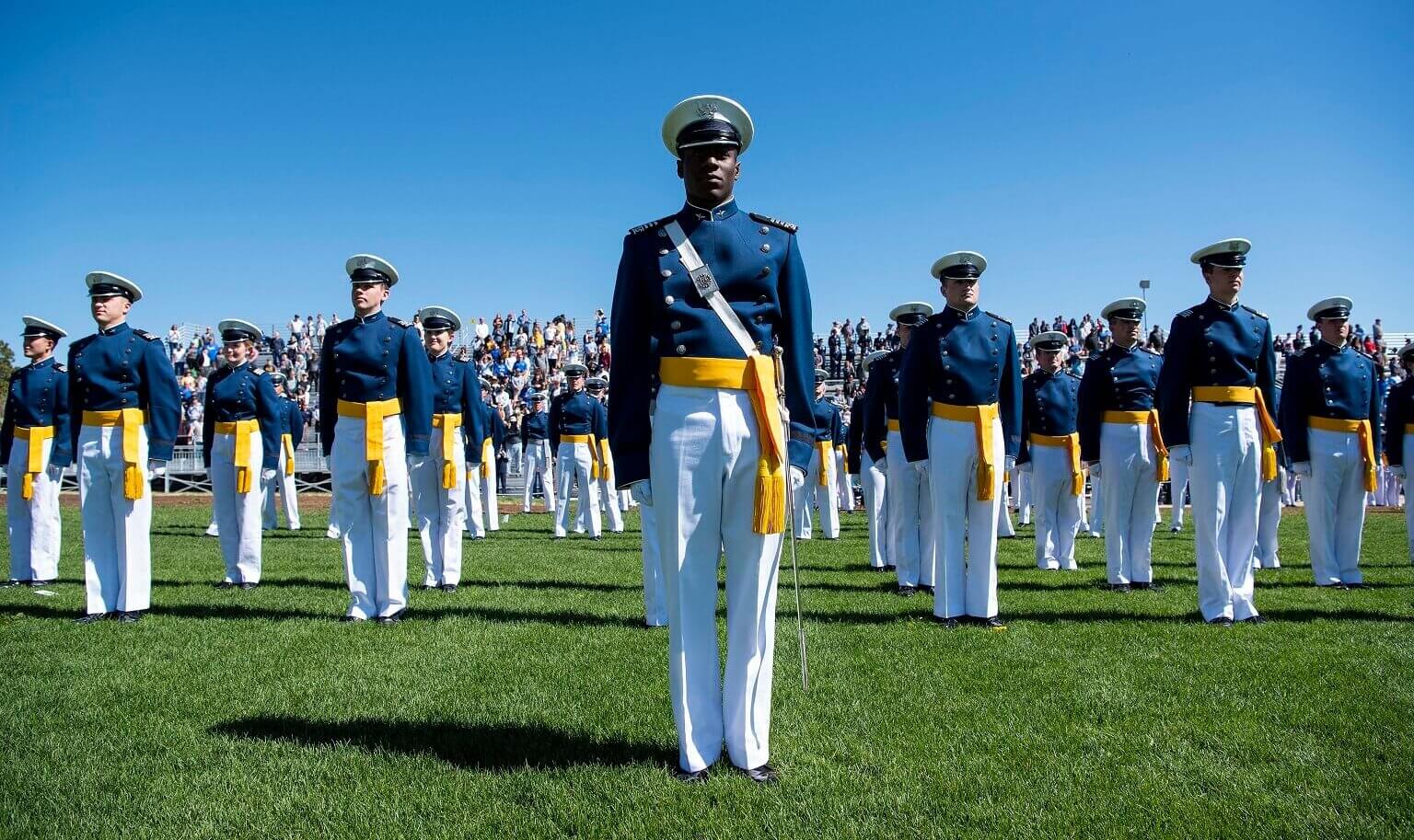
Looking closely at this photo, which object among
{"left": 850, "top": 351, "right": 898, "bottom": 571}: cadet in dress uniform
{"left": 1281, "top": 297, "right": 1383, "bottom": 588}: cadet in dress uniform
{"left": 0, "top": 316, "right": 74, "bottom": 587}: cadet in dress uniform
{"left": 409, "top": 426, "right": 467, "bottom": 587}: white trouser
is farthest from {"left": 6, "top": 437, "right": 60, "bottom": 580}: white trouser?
{"left": 1281, "top": 297, "right": 1383, "bottom": 588}: cadet in dress uniform

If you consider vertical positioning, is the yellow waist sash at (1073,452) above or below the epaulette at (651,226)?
below

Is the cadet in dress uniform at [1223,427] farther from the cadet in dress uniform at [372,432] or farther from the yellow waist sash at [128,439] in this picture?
the yellow waist sash at [128,439]

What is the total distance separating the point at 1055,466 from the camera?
11727 mm

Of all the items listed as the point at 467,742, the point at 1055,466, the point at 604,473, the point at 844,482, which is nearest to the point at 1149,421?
the point at 1055,466

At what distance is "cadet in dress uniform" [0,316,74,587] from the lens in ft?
35.3

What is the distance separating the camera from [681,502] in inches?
166

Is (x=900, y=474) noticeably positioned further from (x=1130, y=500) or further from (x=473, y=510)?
(x=473, y=510)

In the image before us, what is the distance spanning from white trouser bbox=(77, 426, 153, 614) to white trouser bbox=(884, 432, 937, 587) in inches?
273

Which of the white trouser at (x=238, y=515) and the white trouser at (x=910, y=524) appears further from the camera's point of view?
the white trouser at (x=238, y=515)

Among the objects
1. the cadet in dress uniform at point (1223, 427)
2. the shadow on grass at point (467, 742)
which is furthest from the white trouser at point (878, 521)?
the shadow on grass at point (467, 742)

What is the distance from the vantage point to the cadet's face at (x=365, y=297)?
28.0ft

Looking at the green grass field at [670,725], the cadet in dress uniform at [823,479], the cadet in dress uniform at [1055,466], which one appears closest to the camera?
the green grass field at [670,725]

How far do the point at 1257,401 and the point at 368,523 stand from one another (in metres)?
7.33

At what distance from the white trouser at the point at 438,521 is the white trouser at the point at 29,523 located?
403 cm
